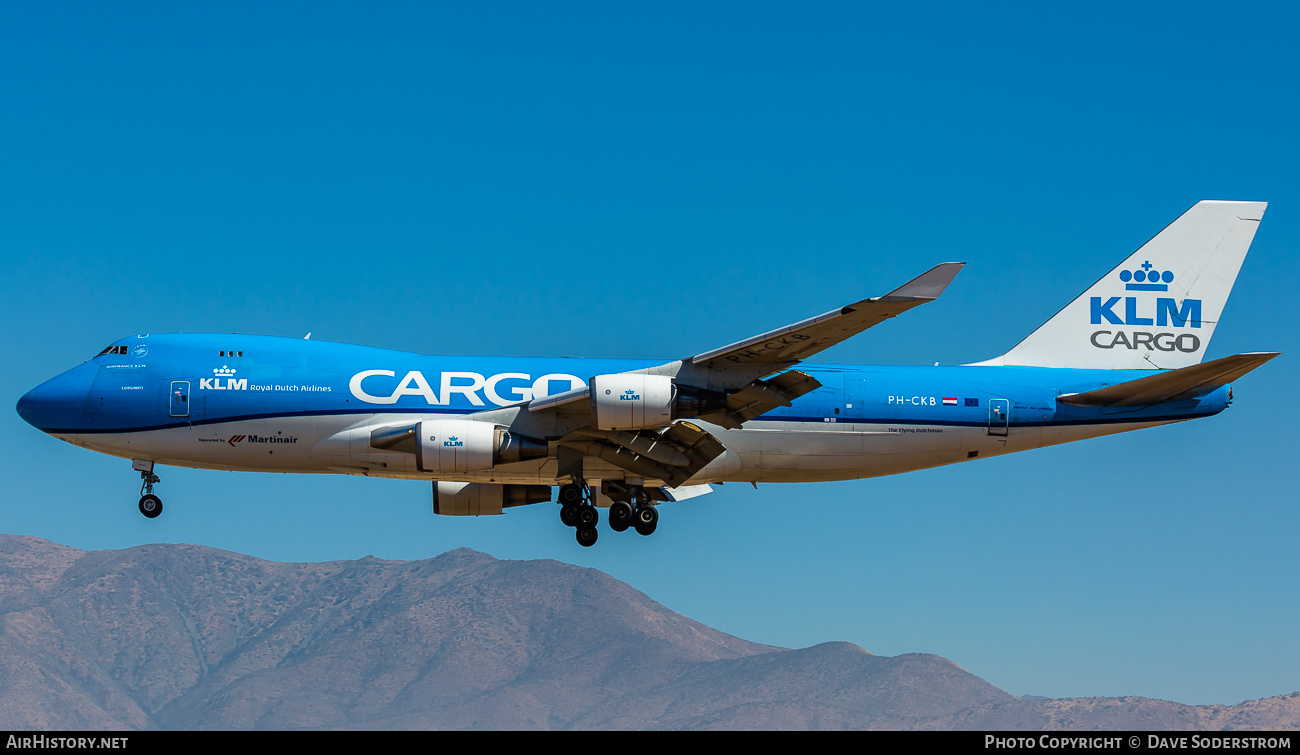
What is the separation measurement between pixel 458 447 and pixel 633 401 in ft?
15.0

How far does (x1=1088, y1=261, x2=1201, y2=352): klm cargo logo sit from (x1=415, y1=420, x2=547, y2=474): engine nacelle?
1861cm

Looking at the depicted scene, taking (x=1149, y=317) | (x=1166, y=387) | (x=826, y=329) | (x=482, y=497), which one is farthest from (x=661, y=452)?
(x=1149, y=317)

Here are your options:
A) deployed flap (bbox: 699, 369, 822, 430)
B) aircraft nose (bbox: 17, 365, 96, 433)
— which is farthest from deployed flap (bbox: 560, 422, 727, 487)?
aircraft nose (bbox: 17, 365, 96, 433)

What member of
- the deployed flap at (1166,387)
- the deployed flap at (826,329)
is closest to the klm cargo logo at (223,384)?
the deployed flap at (826,329)

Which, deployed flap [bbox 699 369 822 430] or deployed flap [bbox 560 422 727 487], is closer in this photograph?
deployed flap [bbox 699 369 822 430]

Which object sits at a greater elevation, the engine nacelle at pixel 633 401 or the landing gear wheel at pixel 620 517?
the engine nacelle at pixel 633 401

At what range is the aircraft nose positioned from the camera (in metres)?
33.3

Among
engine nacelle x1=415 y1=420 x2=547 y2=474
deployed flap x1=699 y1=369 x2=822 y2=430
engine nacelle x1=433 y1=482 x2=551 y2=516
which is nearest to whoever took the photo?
deployed flap x1=699 y1=369 x2=822 y2=430

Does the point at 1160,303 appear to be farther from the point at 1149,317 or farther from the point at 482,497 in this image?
the point at 482,497

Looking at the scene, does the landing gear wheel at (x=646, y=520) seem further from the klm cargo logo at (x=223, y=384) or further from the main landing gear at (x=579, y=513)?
the klm cargo logo at (x=223, y=384)

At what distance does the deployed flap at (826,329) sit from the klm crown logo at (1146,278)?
1453 cm

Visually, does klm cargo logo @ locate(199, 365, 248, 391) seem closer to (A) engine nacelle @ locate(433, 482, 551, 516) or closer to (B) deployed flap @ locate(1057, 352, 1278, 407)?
(A) engine nacelle @ locate(433, 482, 551, 516)

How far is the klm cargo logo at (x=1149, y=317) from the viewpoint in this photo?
38.7 m
